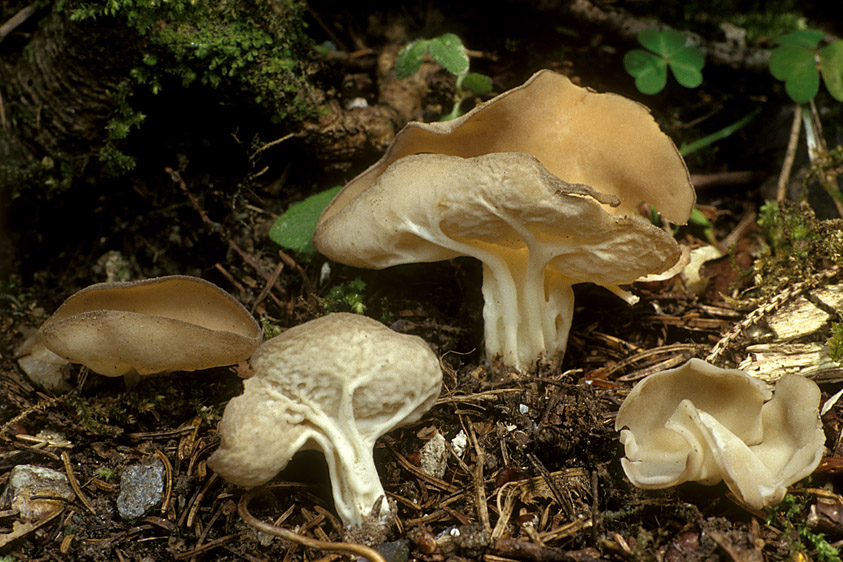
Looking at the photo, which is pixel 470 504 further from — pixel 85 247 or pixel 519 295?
pixel 85 247

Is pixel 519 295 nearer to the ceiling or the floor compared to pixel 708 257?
nearer to the ceiling

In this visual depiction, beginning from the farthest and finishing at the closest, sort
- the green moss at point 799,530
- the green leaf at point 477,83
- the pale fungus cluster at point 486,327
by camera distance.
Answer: the green leaf at point 477,83 < the pale fungus cluster at point 486,327 < the green moss at point 799,530

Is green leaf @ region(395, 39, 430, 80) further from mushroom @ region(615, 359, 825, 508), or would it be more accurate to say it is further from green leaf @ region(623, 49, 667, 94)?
mushroom @ region(615, 359, 825, 508)

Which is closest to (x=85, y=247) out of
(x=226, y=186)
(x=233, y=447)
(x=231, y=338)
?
(x=226, y=186)

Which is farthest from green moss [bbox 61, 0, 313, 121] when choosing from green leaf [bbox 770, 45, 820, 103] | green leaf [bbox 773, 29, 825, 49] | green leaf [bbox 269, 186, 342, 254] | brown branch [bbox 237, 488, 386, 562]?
green leaf [bbox 773, 29, 825, 49]

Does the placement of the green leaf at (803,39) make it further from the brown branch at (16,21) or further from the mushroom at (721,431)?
the brown branch at (16,21)

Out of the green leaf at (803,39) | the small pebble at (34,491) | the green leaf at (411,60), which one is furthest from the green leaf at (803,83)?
the small pebble at (34,491)
